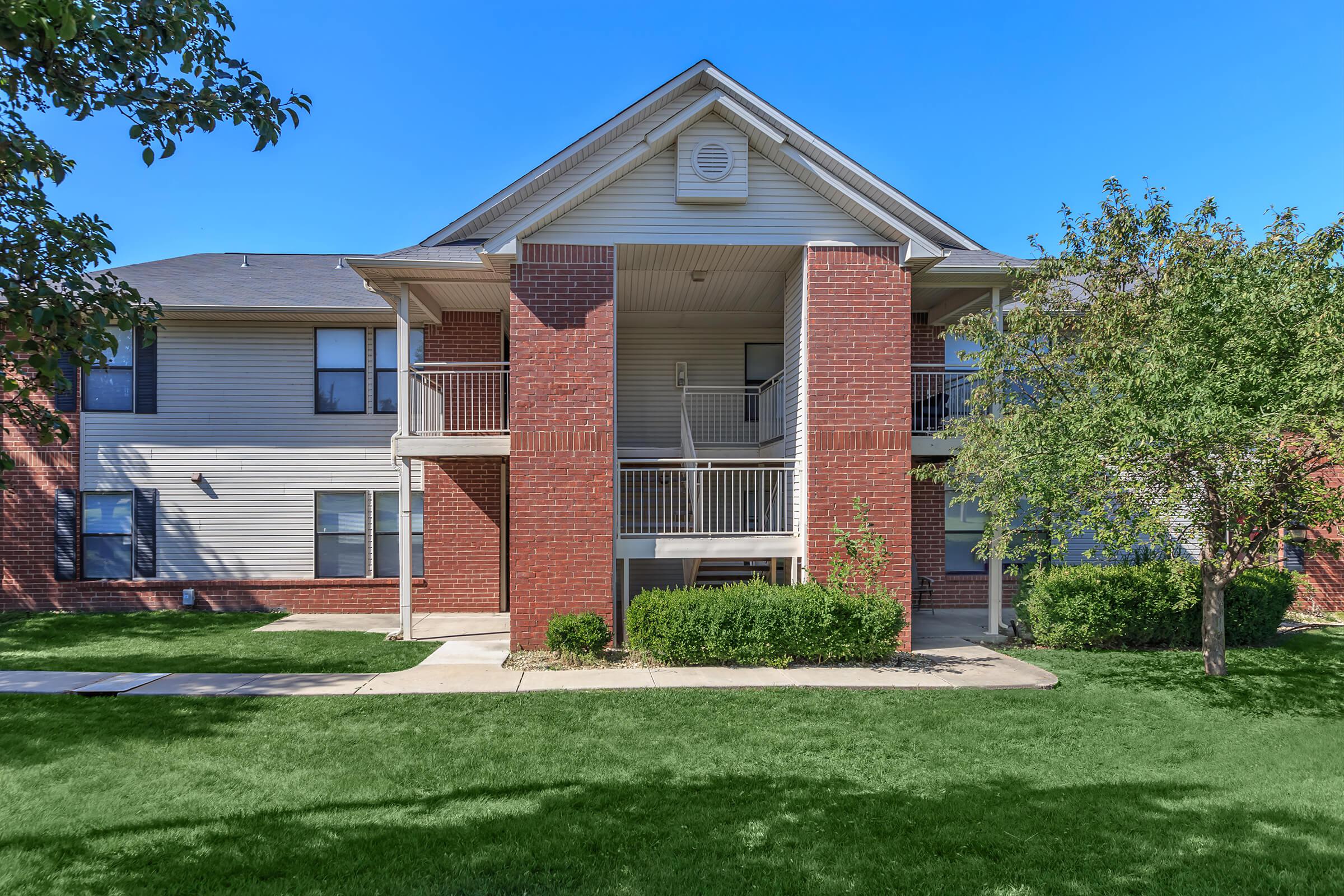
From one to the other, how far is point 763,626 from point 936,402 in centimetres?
586

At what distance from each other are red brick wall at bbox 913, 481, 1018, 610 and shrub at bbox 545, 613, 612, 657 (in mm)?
6867

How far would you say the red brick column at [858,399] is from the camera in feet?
33.4

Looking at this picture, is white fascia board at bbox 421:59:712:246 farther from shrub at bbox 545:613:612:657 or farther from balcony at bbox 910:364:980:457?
shrub at bbox 545:613:612:657

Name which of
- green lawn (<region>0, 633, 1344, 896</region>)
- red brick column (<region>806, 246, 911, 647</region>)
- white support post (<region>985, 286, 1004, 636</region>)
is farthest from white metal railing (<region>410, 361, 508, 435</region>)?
white support post (<region>985, 286, 1004, 636</region>)

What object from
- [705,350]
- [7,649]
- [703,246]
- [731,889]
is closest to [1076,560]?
[705,350]

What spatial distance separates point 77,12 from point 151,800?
4.93m

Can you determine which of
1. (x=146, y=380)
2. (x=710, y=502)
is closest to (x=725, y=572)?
(x=710, y=502)

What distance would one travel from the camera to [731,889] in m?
4.07

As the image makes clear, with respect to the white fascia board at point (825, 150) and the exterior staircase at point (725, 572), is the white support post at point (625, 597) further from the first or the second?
the white fascia board at point (825, 150)

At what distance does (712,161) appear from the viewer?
33.1 ft

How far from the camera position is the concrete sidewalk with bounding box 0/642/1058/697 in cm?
815

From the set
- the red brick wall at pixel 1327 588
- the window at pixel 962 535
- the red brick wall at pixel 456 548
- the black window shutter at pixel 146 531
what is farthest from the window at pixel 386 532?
the red brick wall at pixel 1327 588

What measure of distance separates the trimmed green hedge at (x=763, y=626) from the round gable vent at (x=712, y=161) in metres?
5.64

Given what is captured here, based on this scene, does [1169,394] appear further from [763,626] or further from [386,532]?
[386,532]
